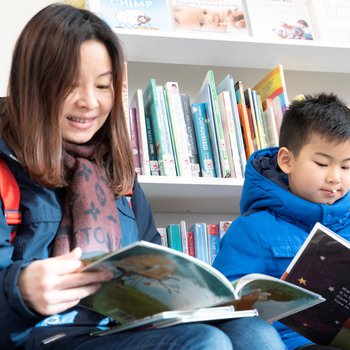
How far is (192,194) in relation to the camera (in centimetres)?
182

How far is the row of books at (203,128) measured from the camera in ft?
5.69

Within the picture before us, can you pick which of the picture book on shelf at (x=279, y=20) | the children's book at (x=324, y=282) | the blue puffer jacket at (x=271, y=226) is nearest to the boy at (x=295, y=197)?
the blue puffer jacket at (x=271, y=226)

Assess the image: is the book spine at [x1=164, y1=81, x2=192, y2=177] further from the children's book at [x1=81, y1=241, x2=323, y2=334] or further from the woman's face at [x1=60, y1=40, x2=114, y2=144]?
the children's book at [x1=81, y1=241, x2=323, y2=334]

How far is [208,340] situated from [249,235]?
0.56 metres

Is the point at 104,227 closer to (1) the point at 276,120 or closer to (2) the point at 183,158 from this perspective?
(2) the point at 183,158

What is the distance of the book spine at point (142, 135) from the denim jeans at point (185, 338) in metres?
0.72

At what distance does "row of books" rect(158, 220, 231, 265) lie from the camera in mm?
1763

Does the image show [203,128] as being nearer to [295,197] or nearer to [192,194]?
[192,194]

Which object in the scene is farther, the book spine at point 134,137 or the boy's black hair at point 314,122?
the book spine at point 134,137

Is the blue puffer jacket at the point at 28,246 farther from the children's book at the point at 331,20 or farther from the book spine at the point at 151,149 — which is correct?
the children's book at the point at 331,20

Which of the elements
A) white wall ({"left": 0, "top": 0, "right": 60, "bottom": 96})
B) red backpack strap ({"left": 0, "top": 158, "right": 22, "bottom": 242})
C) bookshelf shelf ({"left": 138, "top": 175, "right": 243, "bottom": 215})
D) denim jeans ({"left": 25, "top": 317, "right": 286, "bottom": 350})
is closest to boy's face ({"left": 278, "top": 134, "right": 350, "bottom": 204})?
bookshelf shelf ({"left": 138, "top": 175, "right": 243, "bottom": 215})

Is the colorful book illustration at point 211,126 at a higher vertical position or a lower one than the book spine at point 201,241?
higher

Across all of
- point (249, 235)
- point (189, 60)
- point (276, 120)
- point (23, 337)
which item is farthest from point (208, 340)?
point (189, 60)

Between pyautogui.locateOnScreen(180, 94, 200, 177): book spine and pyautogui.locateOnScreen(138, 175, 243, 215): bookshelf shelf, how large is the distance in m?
0.05
